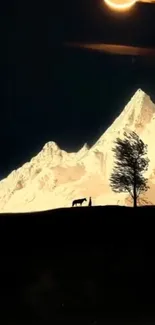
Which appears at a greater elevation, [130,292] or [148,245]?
[148,245]

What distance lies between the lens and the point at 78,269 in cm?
2183

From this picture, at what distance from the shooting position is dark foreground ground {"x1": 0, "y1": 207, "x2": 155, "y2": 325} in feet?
63.7

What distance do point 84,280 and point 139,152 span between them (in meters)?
26.6

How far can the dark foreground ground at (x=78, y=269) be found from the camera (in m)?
19.4

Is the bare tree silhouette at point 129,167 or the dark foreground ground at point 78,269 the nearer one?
the dark foreground ground at point 78,269

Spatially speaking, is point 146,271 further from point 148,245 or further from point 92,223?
point 92,223

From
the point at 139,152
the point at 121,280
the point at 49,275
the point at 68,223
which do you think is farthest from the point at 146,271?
the point at 139,152

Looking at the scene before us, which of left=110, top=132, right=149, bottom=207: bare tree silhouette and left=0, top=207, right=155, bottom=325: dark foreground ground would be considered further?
left=110, top=132, right=149, bottom=207: bare tree silhouette

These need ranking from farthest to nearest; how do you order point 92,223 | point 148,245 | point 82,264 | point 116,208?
point 116,208 → point 92,223 → point 148,245 → point 82,264

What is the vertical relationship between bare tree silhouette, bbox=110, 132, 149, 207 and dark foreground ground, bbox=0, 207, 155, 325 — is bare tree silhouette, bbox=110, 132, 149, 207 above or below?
above

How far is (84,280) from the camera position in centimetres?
2116

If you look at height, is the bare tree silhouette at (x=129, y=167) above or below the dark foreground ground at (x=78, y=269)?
above

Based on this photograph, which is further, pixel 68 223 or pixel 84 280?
pixel 68 223

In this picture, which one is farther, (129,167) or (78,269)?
(129,167)
